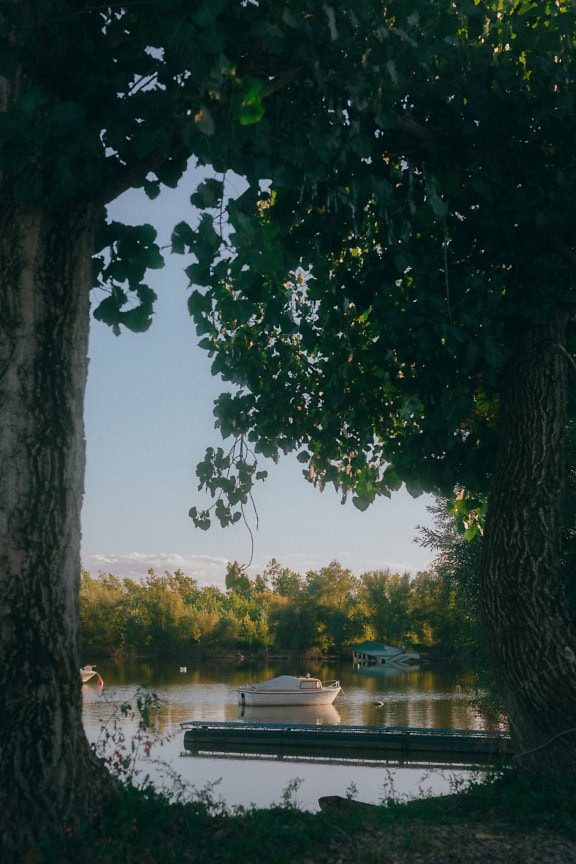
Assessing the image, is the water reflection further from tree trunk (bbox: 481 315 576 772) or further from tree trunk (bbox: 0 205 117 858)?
tree trunk (bbox: 0 205 117 858)

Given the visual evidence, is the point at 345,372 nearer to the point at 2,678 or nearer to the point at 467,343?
the point at 467,343

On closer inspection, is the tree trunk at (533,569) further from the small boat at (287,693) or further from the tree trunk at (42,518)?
the small boat at (287,693)

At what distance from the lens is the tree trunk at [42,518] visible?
16.5 feet

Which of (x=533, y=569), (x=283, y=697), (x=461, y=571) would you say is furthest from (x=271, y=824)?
(x=283, y=697)

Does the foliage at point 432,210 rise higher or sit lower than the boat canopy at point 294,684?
higher

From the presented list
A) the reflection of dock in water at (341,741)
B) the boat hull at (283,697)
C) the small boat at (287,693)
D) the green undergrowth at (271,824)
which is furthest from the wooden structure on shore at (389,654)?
the green undergrowth at (271,824)

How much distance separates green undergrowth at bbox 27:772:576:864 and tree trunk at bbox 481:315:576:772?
0.48 m

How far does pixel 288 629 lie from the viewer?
334 ft

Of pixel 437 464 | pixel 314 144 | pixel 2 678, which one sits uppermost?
pixel 314 144

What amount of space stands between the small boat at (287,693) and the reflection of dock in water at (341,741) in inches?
581

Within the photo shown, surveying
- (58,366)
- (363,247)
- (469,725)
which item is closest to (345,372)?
(363,247)

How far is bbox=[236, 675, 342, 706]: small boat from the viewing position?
1831 inches

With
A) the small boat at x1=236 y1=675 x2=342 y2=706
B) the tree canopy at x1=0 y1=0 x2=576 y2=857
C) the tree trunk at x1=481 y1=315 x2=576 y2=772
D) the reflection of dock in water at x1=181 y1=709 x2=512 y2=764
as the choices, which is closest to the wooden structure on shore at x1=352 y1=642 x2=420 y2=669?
the small boat at x1=236 y1=675 x2=342 y2=706

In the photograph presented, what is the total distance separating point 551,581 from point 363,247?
415cm
